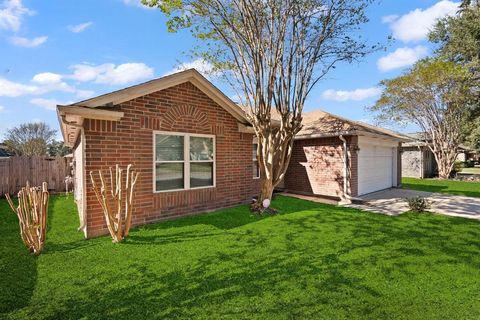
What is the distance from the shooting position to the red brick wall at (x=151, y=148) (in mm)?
5996

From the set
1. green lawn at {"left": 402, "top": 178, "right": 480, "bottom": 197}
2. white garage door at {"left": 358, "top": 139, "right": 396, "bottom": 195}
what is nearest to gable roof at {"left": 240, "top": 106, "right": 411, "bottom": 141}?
white garage door at {"left": 358, "top": 139, "right": 396, "bottom": 195}

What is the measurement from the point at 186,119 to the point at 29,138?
43.7 metres

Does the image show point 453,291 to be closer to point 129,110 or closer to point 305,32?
point 129,110

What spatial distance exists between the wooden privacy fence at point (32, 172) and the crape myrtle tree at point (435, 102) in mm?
23158

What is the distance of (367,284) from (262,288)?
1577 mm

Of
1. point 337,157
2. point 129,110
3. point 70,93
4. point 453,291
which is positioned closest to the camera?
point 453,291

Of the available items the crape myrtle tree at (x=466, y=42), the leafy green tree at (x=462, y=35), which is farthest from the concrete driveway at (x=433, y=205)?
the leafy green tree at (x=462, y=35)

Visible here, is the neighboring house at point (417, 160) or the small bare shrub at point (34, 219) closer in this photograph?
the small bare shrub at point (34, 219)

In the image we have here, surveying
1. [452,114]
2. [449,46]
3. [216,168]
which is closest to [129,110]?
[216,168]

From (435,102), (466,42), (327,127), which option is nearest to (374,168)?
(327,127)

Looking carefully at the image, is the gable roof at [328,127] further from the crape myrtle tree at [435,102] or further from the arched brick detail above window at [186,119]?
the crape myrtle tree at [435,102]

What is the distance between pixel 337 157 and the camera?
11.1 meters

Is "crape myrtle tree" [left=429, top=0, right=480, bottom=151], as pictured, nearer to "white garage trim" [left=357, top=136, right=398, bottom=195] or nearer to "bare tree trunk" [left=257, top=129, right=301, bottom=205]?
"white garage trim" [left=357, top=136, right=398, bottom=195]

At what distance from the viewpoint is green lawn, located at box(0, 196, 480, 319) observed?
10.5 ft
